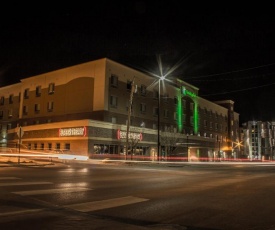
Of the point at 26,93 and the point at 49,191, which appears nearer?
the point at 49,191

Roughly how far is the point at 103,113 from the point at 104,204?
38.0 m

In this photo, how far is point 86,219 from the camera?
7.91 m

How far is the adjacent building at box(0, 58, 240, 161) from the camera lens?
150 ft

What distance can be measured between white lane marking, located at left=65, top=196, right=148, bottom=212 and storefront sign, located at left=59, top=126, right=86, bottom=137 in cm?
3317

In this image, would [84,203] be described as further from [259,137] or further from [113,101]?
[259,137]

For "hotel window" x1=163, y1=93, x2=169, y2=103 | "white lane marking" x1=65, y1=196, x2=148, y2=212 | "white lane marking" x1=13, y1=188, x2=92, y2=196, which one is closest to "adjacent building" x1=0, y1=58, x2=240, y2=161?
"hotel window" x1=163, y1=93, x2=169, y2=103

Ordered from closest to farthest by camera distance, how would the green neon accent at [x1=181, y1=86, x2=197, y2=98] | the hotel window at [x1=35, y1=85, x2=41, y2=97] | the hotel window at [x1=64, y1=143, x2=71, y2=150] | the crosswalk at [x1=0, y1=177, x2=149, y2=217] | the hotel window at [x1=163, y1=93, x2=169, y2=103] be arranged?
the crosswalk at [x1=0, y1=177, x2=149, y2=217] → the hotel window at [x1=64, y1=143, x2=71, y2=150] → the hotel window at [x1=35, y1=85, x2=41, y2=97] → the hotel window at [x1=163, y1=93, x2=169, y2=103] → the green neon accent at [x1=181, y1=86, x2=197, y2=98]

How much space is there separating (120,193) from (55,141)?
1437 inches

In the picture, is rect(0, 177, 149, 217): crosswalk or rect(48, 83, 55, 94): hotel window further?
rect(48, 83, 55, 94): hotel window

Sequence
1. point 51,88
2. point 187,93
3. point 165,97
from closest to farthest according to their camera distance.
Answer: point 51,88 → point 165,97 → point 187,93

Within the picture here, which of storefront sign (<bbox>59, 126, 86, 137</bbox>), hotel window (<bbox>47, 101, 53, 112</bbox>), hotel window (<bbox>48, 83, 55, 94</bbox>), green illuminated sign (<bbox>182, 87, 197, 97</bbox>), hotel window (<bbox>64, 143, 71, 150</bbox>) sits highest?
green illuminated sign (<bbox>182, 87, 197, 97</bbox>)

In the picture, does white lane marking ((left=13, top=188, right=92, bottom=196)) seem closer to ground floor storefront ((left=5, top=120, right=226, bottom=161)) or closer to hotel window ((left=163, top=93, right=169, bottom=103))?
ground floor storefront ((left=5, top=120, right=226, bottom=161))

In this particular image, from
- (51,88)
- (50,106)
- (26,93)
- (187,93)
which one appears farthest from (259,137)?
(51,88)

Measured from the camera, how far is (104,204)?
32.6 ft
